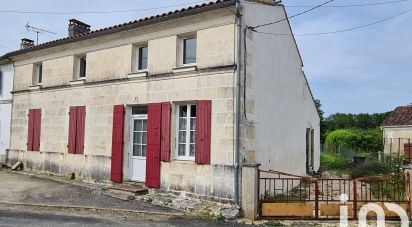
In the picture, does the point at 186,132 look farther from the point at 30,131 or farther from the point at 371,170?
the point at 371,170

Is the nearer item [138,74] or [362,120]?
[138,74]

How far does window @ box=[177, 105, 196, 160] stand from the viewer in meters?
9.91

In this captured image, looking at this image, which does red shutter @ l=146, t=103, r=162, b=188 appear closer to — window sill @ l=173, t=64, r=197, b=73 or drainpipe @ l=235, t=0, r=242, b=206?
window sill @ l=173, t=64, r=197, b=73

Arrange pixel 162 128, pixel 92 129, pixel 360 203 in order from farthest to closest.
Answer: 1. pixel 92 129
2. pixel 162 128
3. pixel 360 203

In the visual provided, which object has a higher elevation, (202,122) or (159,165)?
(202,122)

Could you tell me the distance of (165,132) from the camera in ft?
33.3

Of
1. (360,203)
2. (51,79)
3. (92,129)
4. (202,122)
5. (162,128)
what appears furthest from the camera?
(51,79)

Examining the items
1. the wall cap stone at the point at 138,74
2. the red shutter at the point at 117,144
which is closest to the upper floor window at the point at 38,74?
the red shutter at the point at 117,144

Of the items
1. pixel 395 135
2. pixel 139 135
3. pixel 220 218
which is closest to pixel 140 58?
pixel 139 135

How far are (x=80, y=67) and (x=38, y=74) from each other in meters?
2.79

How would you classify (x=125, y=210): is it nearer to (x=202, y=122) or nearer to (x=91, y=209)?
(x=91, y=209)

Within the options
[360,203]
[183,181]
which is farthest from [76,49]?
[360,203]

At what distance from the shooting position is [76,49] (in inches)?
509

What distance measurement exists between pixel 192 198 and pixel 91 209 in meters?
2.62
